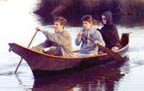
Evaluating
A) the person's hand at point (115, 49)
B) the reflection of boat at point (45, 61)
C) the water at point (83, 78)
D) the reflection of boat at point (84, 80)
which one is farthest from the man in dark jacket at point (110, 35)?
the reflection of boat at point (45, 61)

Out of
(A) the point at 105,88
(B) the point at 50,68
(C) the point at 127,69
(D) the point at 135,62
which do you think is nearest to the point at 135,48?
(D) the point at 135,62

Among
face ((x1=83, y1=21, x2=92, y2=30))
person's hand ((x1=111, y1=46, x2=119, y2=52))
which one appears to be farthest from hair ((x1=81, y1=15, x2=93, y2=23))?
person's hand ((x1=111, y1=46, x2=119, y2=52))

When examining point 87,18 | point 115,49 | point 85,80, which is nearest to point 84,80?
point 85,80

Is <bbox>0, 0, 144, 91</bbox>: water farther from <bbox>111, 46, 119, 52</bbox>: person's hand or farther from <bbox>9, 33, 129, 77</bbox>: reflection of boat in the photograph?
<bbox>111, 46, 119, 52</bbox>: person's hand

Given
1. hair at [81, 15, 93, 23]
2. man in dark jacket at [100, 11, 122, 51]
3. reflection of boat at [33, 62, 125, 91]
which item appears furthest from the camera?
man in dark jacket at [100, 11, 122, 51]

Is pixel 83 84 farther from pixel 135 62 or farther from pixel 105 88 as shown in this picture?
pixel 135 62

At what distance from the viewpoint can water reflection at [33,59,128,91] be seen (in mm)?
12798

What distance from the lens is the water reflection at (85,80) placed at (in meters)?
12.8

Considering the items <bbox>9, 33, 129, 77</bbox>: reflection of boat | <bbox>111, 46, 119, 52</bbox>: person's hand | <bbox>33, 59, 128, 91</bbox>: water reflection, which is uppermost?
<bbox>9, 33, 129, 77</bbox>: reflection of boat

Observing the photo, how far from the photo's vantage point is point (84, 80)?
Answer: 1399 cm

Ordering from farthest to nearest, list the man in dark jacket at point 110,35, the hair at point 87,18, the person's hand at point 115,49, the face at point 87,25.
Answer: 1. the man in dark jacket at point 110,35
2. the person's hand at point 115,49
3. the face at point 87,25
4. the hair at point 87,18

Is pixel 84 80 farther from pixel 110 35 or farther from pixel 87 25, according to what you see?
pixel 110 35

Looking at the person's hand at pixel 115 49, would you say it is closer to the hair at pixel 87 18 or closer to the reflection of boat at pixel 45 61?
the reflection of boat at pixel 45 61

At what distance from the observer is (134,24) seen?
107 feet
